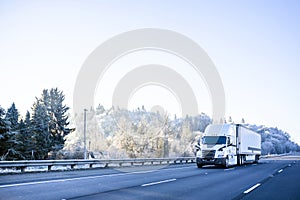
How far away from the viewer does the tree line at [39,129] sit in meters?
43.3

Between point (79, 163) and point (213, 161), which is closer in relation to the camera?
point (79, 163)

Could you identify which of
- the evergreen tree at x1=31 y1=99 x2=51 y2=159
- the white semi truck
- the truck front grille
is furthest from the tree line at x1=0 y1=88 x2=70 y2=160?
the truck front grille

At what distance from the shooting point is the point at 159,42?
51.2m

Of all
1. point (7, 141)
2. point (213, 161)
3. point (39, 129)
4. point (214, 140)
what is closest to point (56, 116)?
point (39, 129)

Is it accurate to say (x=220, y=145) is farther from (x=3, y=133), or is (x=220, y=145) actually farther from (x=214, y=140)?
(x=3, y=133)

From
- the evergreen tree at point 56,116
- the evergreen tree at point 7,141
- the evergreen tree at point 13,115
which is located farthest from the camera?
the evergreen tree at point 56,116

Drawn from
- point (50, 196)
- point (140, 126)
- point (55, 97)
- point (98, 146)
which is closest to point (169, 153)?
point (140, 126)

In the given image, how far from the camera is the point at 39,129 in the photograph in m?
51.6

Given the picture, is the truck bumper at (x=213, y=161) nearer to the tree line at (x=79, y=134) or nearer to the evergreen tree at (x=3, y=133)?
the tree line at (x=79, y=134)

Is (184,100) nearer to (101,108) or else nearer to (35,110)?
(35,110)

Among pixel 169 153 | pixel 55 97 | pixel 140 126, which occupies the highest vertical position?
pixel 55 97

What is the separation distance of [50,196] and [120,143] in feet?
201

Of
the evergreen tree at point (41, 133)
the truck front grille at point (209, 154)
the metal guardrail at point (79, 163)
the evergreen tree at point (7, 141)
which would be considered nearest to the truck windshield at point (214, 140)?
the truck front grille at point (209, 154)

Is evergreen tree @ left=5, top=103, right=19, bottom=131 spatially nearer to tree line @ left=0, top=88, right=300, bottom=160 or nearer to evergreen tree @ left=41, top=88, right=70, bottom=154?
tree line @ left=0, top=88, right=300, bottom=160
